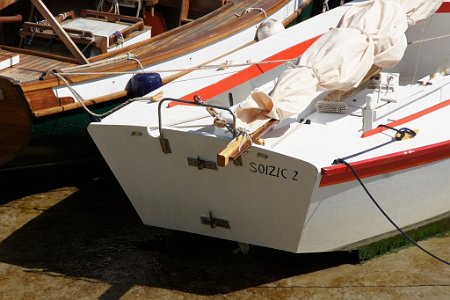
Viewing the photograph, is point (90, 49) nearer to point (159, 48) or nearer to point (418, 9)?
point (159, 48)

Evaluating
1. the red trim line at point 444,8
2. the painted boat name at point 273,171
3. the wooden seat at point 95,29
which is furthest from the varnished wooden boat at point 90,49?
the red trim line at point 444,8

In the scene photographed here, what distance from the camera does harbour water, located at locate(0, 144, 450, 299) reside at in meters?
Answer: 6.15

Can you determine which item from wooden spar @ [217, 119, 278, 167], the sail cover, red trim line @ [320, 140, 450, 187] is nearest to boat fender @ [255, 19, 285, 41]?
the sail cover

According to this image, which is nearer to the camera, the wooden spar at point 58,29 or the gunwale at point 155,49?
the wooden spar at point 58,29

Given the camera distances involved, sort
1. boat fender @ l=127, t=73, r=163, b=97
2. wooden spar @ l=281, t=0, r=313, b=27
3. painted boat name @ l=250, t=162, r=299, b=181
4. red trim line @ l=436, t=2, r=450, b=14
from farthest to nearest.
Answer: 1. wooden spar @ l=281, t=0, r=313, b=27
2. red trim line @ l=436, t=2, r=450, b=14
3. boat fender @ l=127, t=73, r=163, b=97
4. painted boat name @ l=250, t=162, r=299, b=181

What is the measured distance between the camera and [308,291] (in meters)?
6.11

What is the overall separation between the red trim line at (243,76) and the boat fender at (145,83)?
0.90 m

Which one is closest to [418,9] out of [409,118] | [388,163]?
[409,118]

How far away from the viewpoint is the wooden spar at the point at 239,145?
513cm

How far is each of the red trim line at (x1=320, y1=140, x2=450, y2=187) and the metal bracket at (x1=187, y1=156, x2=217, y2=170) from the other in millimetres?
829

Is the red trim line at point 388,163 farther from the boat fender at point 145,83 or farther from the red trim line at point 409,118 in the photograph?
the boat fender at point 145,83

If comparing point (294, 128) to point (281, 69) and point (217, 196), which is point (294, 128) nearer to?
point (217, 196)

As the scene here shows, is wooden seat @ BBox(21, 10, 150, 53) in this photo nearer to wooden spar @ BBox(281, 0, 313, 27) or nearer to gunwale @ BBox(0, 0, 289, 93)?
gunwale @ BBox(0, 0, 289, 93)

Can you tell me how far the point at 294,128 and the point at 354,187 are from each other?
764mm
